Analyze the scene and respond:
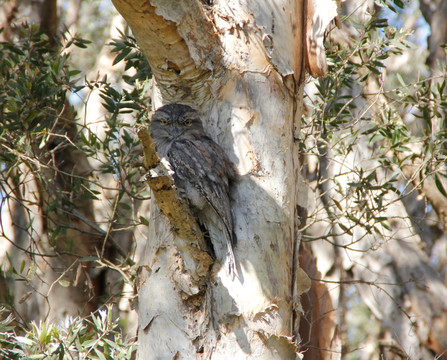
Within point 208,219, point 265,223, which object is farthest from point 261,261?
point 208,219

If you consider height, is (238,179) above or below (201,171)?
below

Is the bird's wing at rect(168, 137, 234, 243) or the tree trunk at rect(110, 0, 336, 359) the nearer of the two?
the tree trunk at rect(110, 0, 336, 359)

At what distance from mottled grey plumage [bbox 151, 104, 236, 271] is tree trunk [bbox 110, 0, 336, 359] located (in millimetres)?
60

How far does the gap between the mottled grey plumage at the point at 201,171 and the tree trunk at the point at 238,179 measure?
Answer: 60mm

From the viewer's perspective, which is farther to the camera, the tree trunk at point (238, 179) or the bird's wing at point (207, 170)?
the bird's wing at point (207, 170)

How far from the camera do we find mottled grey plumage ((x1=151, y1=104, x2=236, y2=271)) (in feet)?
8.28

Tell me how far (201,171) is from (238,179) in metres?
0.20

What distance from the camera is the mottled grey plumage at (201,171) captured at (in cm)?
252

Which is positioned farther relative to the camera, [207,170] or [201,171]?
[201,171]

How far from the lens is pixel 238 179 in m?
2.63

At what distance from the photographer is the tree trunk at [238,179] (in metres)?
2.39

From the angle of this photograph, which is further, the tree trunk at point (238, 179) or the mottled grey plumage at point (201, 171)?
the mottled grey plumage at point (201, 171)

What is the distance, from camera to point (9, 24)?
242 inches

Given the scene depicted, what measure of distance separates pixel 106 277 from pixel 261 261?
3.43 meters
